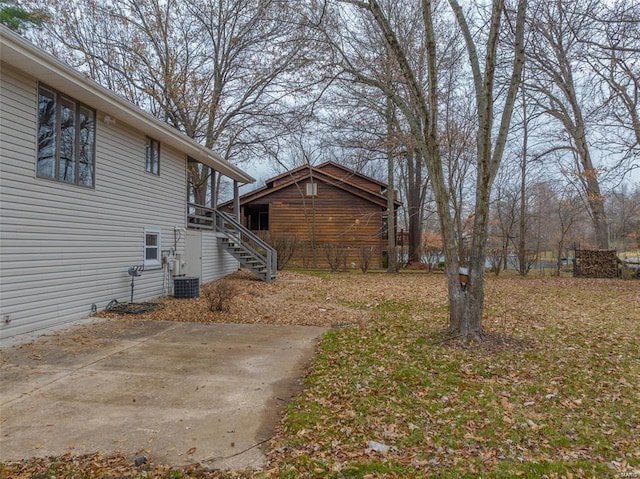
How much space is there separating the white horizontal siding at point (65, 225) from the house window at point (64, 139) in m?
0.15

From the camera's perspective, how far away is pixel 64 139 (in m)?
6.36

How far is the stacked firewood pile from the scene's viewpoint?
1577 centimetres

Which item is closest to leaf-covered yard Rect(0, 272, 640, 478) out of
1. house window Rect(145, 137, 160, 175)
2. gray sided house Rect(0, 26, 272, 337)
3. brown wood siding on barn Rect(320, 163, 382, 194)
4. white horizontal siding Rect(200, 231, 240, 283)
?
gray sided house Rect(0, 26, 272, 337)

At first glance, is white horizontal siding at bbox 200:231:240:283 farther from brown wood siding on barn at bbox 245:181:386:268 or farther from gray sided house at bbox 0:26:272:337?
brown wood siding on barn at bbox 245:181:386:268

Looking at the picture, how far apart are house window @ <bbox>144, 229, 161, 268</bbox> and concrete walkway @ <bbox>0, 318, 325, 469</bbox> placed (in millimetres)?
3167

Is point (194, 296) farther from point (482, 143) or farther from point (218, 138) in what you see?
point (218, 138)

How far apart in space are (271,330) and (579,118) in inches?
660

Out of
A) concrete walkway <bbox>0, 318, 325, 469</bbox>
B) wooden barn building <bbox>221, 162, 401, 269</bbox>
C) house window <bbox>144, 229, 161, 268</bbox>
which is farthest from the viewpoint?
wooden barn building <bbox>221, 162, 401, 269</bbox>

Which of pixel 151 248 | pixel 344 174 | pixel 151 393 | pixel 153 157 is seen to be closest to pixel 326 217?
pixel 344 174

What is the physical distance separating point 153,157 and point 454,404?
8.57m

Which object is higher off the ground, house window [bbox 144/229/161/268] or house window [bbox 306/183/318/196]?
house window [bbox 306/183/318/196]

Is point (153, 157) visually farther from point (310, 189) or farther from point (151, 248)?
point (310, 189)

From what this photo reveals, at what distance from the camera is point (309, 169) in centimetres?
2084

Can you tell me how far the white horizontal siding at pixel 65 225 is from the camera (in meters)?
5.39
